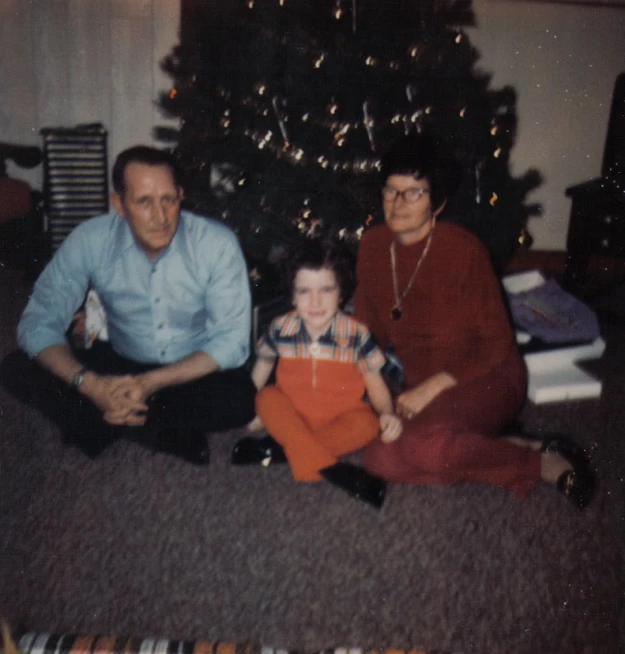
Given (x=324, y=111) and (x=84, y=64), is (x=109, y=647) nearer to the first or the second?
(x=324, y=111)

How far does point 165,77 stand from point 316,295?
242 cm

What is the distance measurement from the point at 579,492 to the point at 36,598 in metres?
1.29

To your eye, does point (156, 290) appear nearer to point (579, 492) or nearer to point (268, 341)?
point (268, 341)

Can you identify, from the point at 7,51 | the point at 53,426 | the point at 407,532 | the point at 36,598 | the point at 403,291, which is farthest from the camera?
the point at 7,51

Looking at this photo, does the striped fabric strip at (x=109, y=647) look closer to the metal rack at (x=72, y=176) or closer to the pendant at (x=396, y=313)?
the pendant at (x=396, y=313)

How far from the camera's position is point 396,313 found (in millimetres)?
1837

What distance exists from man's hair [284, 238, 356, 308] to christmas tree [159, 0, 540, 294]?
50 centimetres

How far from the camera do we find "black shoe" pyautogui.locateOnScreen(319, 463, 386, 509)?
1.67m

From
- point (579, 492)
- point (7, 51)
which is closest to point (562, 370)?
point (579, 492)

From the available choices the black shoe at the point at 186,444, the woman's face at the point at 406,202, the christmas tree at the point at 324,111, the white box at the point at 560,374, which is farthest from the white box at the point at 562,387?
the black shoe at the point at 186,444

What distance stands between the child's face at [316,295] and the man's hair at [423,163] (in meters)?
0.30

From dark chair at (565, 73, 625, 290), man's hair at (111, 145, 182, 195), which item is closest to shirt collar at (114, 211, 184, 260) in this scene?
man's hair at (111, 145, 182, 195)

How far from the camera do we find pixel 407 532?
1.59 metres

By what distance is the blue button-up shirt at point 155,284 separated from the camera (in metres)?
1.82
